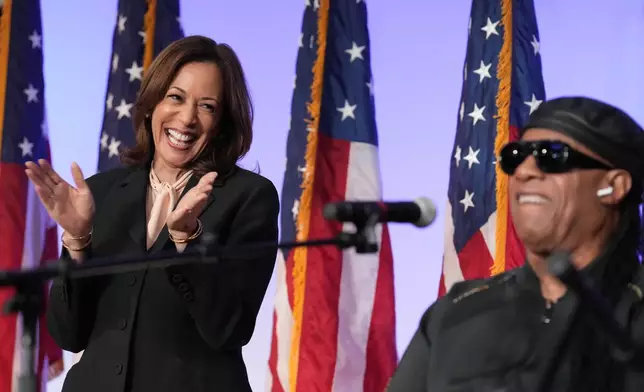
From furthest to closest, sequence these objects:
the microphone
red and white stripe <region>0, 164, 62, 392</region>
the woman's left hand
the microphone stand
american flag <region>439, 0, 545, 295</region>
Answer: red and white stripe <region>0, 164, 62, 392</region> → american flag <region>439, 0, 545, 295</region> → the woman's left hand → the microphone → the microphone stand

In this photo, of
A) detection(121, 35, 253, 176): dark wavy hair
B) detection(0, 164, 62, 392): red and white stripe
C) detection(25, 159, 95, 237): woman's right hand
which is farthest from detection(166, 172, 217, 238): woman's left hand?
detection(0, 164, 62, 392): red and white stripe

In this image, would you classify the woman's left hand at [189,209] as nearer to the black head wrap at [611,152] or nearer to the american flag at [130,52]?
the black head wrap at [611,152]

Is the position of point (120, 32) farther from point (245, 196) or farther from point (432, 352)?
point (432, 352)

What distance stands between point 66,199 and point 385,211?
676 mm

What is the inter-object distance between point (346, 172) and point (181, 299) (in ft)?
5.15

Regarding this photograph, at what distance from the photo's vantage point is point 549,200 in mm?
1392

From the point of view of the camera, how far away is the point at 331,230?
10.4 ft

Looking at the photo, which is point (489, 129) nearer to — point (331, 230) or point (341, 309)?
point (331, 230)

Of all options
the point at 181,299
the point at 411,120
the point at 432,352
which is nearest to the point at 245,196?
the point at 181,299

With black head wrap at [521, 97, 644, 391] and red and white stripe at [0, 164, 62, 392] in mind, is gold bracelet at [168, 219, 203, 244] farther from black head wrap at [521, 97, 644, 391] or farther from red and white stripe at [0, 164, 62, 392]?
red and white stripe at [0, 164, 62, 392]

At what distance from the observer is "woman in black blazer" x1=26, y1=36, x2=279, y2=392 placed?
1688mm

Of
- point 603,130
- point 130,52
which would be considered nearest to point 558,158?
point 603,130

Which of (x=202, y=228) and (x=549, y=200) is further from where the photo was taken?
(x=202, y=228)

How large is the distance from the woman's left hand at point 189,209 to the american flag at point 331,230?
→ 4.97ft
